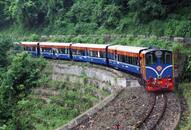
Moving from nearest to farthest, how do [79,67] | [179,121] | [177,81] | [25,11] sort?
[179,121] < [177,81] < [79,67] < [25,11]

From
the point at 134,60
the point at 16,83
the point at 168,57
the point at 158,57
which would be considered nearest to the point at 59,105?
the point at 134,60

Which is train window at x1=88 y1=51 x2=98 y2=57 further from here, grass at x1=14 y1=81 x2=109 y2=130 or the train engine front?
the train engine front

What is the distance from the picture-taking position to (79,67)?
43.4 m

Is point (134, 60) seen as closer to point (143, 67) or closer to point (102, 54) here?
point (143, 67)

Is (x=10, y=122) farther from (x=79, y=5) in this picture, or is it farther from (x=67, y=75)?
(x=79, y=5)

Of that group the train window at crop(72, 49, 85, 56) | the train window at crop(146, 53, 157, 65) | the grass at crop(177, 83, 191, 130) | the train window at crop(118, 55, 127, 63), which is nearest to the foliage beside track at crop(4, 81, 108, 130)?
the train window at crop(118, 55, 127, 63)

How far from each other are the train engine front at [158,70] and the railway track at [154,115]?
136cm

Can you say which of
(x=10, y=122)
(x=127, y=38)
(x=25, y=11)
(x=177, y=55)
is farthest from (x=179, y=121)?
(x=25, y=11)

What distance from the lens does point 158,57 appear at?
31.0 meters

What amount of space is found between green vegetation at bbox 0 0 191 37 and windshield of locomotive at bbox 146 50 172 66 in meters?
12.1

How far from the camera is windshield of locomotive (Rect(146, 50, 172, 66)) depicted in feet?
102

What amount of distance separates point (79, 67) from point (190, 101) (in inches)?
691

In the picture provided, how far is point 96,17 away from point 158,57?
101 ft

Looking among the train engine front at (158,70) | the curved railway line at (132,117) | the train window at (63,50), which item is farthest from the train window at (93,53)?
the curved railway line at (132,117)
